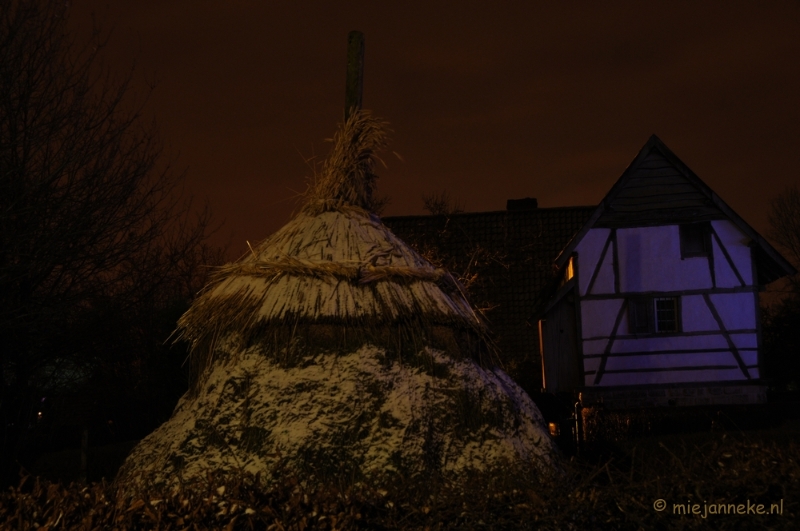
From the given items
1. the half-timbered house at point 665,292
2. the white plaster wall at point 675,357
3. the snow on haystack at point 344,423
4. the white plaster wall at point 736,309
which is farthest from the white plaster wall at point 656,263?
the snow on haystack at point 344,423

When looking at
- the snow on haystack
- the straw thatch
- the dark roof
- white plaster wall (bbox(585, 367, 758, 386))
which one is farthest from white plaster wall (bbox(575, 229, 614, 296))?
the snow on haystack

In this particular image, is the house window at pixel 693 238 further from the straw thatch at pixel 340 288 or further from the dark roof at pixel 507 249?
the straw thatch at pixel 340 288

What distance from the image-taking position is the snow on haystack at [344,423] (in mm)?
5332

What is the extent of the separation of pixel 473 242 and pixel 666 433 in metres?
11.9

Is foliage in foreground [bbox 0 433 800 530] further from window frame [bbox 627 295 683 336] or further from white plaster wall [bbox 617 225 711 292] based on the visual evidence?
white plaster wall [bbox 617 225 711 292]

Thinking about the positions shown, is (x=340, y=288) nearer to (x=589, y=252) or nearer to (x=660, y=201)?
(x=589, y=252)

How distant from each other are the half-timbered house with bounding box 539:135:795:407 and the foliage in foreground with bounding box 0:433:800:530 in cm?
1541

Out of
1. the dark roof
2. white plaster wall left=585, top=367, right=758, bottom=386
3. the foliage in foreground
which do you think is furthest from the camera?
the dark roof

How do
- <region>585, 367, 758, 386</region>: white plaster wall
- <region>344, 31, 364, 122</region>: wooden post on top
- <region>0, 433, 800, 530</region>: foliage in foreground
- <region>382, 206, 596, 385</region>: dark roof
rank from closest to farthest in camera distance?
1. <region>0, 433, 800, 530</region>: foliage in foreground
2. <region>344, 31, 364, 122</region>: wooden post on top
3. <region>585, 367, 758, 386</region>: white plaster wall
4. <region>382, 206, 596, 385</region>: dark roof

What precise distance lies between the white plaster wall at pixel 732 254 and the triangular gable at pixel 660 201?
0.72 ft

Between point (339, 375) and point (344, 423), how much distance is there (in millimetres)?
365

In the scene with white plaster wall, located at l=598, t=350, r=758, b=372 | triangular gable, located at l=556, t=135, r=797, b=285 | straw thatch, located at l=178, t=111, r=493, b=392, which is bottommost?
white plaster wall, located at l=598, t=350, r=758, b=372

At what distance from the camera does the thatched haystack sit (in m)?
5.39

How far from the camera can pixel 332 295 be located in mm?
5965
